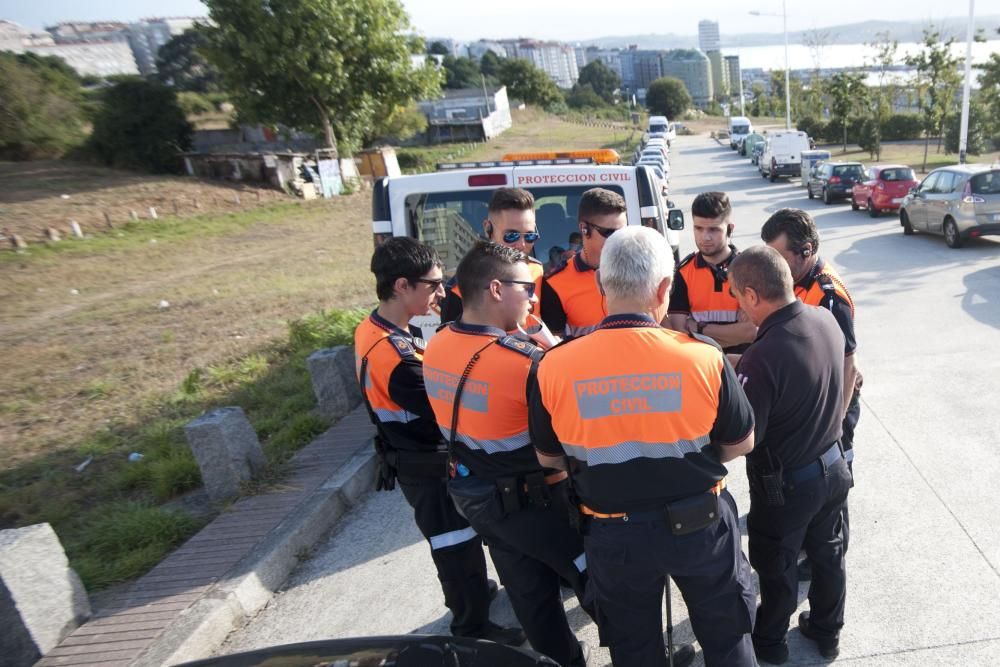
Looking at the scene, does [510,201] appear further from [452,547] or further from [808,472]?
[808,472]

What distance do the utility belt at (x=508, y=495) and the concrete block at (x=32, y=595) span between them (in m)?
2.33

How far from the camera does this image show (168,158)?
103 feet

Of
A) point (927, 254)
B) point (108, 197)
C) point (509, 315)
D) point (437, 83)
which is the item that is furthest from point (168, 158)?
point (509, 315)

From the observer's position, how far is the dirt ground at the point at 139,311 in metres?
7.34

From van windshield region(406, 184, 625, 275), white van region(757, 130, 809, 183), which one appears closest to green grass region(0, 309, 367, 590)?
van windshield region(406, 184, 625, 275)

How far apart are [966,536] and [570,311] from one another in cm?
251

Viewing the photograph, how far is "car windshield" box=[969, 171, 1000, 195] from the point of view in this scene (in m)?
11.5

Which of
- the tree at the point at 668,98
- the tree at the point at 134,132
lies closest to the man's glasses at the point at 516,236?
the tree at the point at 134,132

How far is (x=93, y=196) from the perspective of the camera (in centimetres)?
2330

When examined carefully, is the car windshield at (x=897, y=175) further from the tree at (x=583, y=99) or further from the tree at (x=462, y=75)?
the tree at (x=583, y=99)

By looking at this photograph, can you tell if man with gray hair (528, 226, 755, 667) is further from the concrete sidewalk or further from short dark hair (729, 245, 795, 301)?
the concrete sidewalk

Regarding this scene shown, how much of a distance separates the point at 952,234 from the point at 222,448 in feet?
40.6

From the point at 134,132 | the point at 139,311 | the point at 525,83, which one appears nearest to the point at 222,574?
the point at 139,311

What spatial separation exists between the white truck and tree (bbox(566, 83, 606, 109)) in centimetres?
10940
